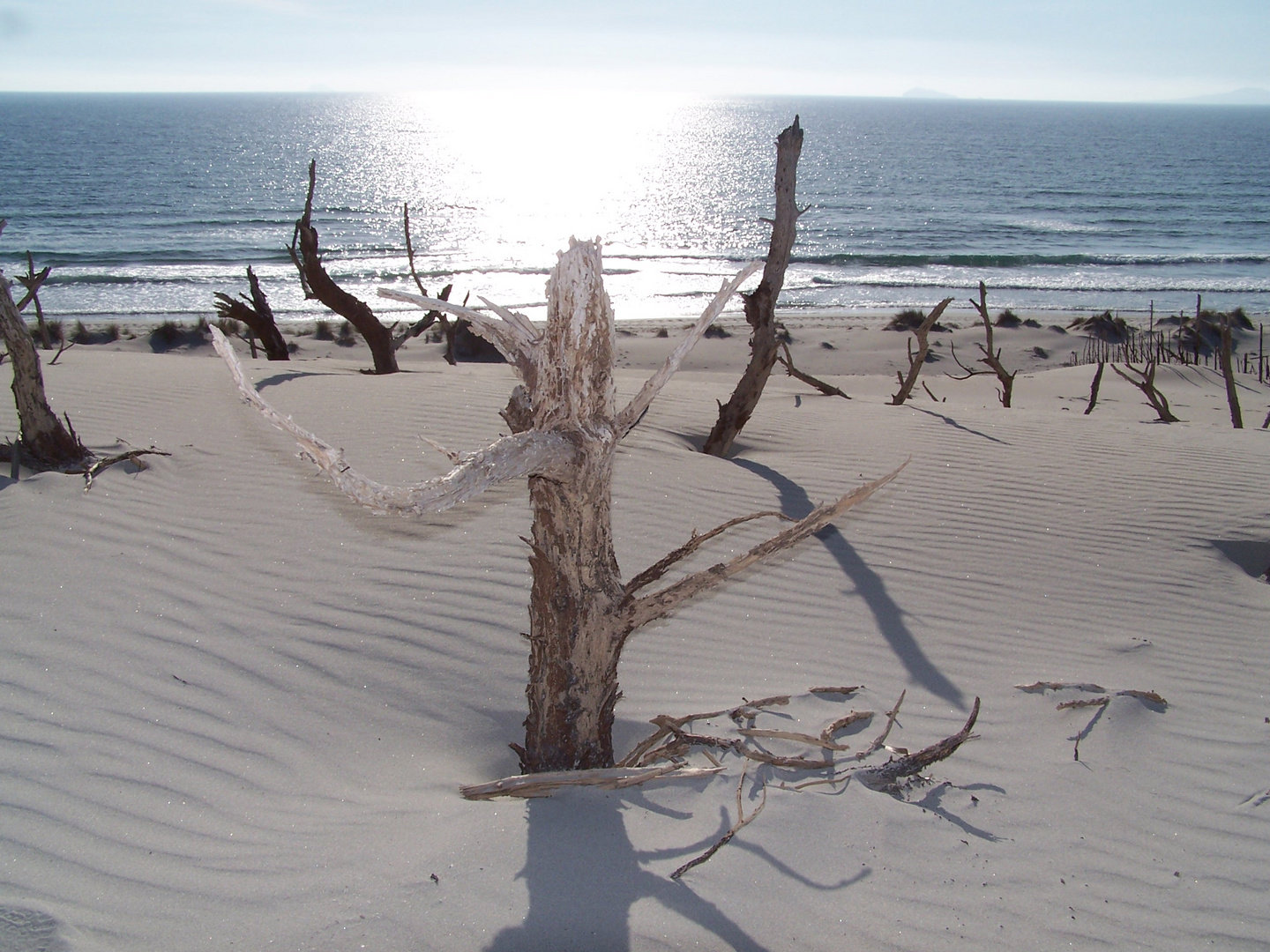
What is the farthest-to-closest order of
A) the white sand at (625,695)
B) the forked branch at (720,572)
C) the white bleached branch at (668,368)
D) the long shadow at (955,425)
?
the long shadow at (955,425), the forked branch at (720,572), the white bleached branch at (668,368), the white sand at (625,695)

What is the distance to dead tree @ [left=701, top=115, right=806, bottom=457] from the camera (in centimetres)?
656

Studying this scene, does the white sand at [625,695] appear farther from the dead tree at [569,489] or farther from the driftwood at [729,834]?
the dead tree at [569,489]

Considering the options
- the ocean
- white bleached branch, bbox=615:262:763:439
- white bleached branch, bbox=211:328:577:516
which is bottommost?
white bleached branch, bbox=211:328:577:516

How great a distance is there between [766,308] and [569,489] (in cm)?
464

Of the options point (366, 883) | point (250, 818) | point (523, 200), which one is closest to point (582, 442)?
point (366, 883)

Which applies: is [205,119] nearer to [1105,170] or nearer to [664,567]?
[1105,170]

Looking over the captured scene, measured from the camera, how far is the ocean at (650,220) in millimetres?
25047

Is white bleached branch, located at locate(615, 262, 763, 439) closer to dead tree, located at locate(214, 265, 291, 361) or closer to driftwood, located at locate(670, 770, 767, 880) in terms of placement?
driftwood, located at locate(670, 770, 767, 880)

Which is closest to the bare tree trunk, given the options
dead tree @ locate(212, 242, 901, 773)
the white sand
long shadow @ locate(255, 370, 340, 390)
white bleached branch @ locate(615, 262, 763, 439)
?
the white sand

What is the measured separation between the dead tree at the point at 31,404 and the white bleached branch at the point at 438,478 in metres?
3.94

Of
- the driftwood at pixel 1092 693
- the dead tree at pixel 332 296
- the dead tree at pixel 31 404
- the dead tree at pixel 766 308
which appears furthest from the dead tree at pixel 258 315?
the driftwood at pixel 1092 693

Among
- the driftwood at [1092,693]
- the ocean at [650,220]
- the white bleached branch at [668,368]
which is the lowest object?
the driftwood at [1092,693]

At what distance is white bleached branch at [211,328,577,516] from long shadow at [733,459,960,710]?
2433 millimetres

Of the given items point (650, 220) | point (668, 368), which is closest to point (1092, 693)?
point (668, 368)
